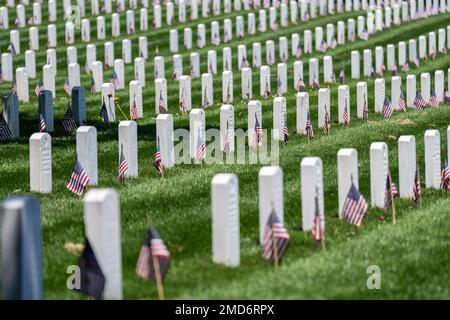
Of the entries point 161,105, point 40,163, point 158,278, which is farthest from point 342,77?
point 158,278

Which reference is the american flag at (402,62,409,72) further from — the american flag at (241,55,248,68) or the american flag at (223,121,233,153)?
the american flag at (223,121,233,153)

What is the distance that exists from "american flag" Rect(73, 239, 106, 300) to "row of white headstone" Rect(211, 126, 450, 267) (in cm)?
135

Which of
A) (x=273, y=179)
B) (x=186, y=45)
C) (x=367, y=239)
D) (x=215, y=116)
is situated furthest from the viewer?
(x=186, y=45)

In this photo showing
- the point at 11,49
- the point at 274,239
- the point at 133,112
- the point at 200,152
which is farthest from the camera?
the point at 11,49

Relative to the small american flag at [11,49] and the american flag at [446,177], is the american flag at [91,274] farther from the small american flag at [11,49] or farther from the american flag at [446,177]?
the small american flag at [11,49]

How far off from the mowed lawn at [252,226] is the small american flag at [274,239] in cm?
11

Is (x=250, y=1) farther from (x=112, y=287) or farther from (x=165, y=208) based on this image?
(x=112, y=287)

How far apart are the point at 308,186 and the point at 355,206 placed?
2.19 ft

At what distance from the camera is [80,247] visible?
11477 millimetres

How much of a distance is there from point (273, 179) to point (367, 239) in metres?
1.34

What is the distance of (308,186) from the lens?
473 inches

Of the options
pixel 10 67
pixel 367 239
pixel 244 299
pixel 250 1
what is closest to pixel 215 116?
pixel 10 67

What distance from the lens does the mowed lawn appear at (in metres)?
10.1

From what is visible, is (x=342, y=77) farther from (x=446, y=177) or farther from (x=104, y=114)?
(x=446, y=177)
